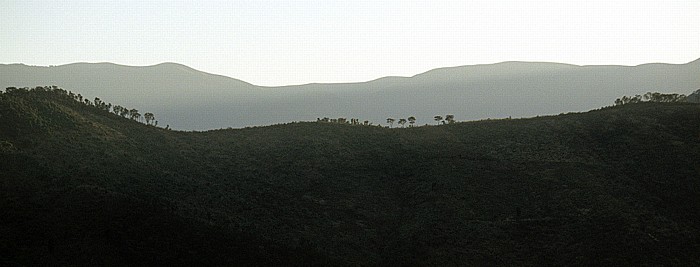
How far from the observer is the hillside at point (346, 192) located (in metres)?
34.0

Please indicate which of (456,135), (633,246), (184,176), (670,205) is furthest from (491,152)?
(184,176)

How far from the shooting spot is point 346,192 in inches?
1991

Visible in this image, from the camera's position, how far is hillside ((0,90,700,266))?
3400cm

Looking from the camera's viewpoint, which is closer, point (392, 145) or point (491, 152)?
point (491, 152)

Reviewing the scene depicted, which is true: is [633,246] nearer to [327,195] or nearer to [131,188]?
[327,195]

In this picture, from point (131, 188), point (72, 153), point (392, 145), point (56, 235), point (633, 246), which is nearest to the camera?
point (56, 235)

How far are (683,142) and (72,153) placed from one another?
213 feet

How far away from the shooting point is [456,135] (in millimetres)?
67875

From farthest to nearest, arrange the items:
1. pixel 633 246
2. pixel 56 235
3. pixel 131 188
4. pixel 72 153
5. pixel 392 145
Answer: pixel 392 145, pixel 72 153, pixel 131 188, pixel 633 246, pixel 56 235

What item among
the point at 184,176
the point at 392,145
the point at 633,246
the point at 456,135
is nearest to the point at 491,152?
the point at 456,135

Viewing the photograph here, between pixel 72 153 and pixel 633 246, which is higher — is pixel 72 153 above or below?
above

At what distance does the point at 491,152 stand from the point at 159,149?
38649mm

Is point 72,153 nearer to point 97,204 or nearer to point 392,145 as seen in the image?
point 97,204

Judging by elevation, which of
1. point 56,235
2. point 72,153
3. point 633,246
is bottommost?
point 633,246
